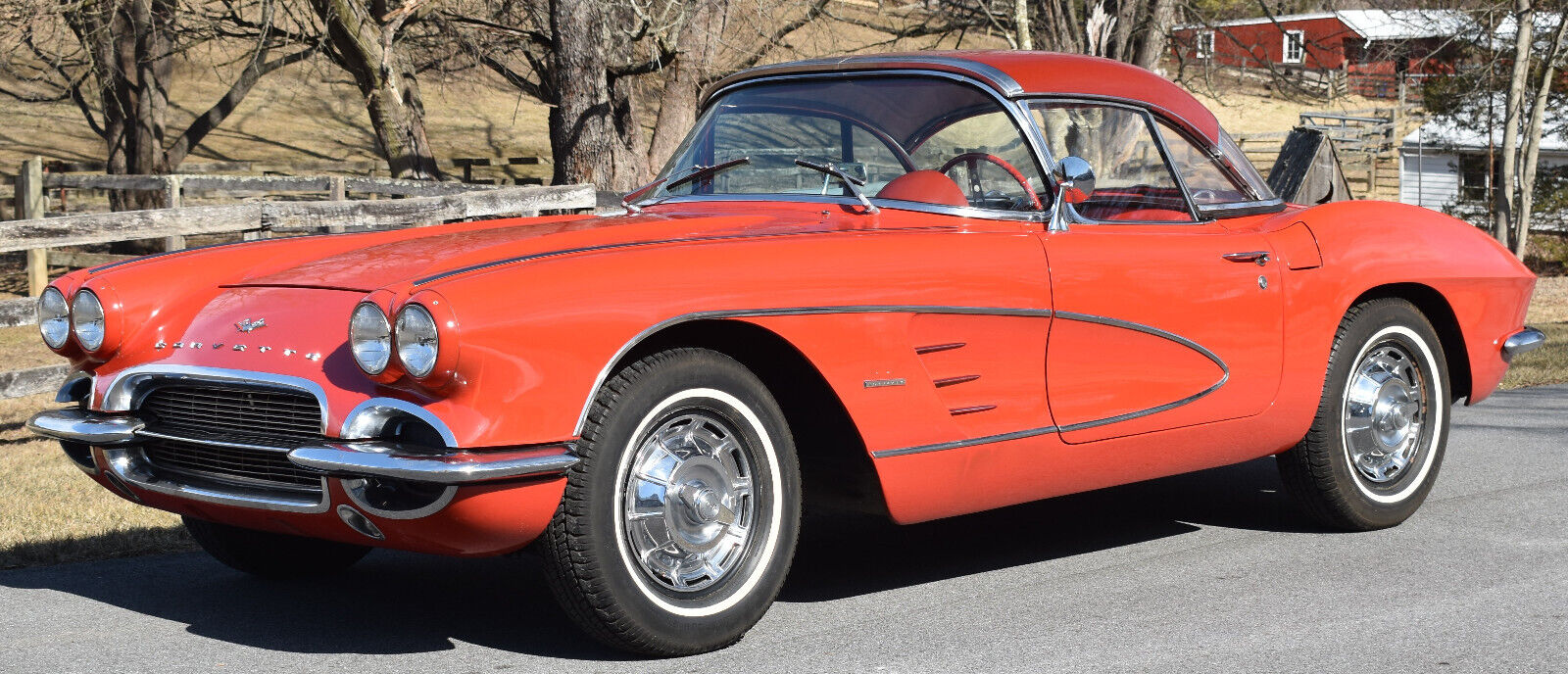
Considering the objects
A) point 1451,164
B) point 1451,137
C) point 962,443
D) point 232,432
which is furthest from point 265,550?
point 1451,164

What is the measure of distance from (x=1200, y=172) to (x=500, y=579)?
2.62m

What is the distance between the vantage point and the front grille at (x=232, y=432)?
11.8 ft

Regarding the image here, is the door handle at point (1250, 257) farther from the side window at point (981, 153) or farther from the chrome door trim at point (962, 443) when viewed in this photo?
the chrome door trim at point (962, 443)

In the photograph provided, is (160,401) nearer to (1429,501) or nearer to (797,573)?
(797,573)

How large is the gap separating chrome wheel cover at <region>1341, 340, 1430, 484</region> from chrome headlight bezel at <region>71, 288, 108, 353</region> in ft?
12.6

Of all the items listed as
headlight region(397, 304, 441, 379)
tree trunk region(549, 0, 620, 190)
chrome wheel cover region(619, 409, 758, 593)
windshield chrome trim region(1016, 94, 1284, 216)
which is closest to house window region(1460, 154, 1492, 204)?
tree trunk region(549, 0, 620, 190)

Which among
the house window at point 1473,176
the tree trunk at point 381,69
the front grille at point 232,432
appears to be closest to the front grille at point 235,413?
the front grille at point 232,432

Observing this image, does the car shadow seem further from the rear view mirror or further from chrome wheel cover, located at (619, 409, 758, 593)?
the rear view mirror

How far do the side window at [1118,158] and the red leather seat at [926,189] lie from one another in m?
0.45

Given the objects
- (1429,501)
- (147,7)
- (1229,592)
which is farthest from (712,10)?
(1229,592)

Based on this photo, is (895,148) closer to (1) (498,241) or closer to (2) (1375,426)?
(1) (498,241)

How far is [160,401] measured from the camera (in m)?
3.89

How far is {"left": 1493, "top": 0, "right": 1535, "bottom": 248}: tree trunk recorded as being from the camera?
24.6m

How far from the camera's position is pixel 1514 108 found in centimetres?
2538
